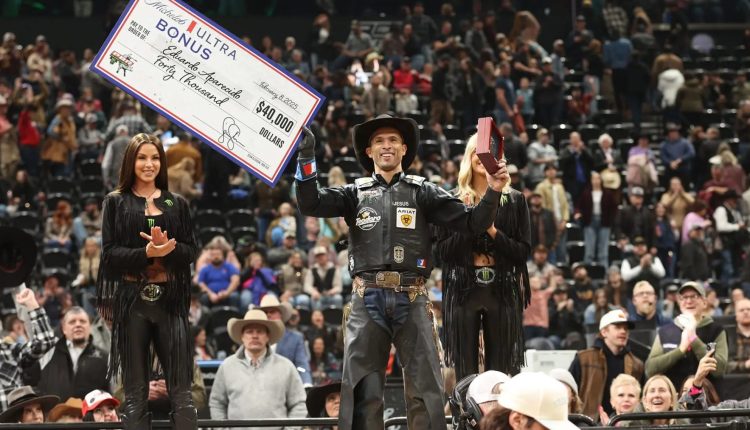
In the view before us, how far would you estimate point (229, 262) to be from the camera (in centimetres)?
1802

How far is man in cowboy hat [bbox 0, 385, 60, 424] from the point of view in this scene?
955cm

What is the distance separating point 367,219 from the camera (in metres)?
→ 7.75

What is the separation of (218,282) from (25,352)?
7.58 metres

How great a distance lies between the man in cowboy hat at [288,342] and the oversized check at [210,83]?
4052mm

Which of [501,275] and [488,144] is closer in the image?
[488,144]

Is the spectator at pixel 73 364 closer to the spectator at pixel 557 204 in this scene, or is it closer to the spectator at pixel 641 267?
the spectator at pixel 641 267

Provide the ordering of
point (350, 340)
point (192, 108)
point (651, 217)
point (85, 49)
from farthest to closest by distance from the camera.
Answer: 1. point (85, 49)
2. point (651, 217)
3. point (192, 108)
4. point (350, 340)

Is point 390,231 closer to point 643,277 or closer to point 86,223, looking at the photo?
point 643,277

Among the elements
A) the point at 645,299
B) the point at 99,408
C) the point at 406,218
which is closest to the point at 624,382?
the point at 406,218

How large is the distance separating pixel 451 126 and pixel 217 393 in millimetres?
13407

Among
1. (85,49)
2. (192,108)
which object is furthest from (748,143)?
(192,108)

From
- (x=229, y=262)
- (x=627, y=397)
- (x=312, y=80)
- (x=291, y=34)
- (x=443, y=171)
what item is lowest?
(x=627, y=397)

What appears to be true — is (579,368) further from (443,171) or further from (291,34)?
(291,34)
